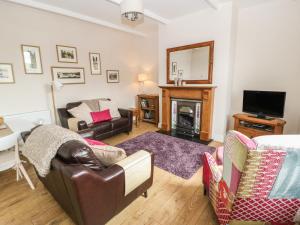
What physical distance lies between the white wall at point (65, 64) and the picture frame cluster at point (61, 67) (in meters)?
0.08

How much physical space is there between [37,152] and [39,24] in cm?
304

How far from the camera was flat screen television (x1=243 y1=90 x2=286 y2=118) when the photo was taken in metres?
2.90

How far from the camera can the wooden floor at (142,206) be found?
1613 mm

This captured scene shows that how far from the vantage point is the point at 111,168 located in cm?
138

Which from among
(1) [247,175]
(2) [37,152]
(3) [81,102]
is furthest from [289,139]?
(3) [81,102]

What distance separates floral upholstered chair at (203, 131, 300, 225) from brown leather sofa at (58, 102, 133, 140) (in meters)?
2.56

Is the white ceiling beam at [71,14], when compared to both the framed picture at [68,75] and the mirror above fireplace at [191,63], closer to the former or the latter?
the framed picture at [68,75]

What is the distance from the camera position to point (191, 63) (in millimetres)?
3779

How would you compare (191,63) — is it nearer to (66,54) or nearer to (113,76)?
(113,76)

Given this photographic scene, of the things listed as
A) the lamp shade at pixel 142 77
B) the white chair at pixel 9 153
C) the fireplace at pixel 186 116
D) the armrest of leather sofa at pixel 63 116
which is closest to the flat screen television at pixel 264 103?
the fireplace at pixel 186 116

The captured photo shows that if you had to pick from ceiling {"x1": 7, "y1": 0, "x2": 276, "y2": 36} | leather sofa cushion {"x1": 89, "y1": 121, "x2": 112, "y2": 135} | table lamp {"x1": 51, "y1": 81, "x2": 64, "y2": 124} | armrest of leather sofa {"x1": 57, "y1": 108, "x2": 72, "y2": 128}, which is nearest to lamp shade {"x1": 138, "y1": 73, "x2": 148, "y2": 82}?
ceiling {"x1": 7, "y1": 0, "x2": 276, "y2": 36}

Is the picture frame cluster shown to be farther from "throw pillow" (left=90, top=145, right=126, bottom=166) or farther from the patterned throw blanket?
"throw pillow" (left=90, top=145, right=126, bottom=166)

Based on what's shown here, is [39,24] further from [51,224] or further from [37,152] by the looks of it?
[51,224]

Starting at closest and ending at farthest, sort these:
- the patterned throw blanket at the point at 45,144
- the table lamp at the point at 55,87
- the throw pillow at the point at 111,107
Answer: the patterned throw blanket at the point at 45,144, the table lamp at the point at 55,87, the throw pillow at the point at 111,107
